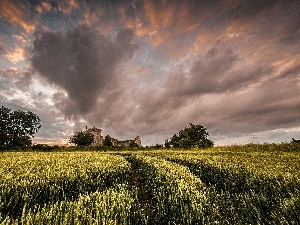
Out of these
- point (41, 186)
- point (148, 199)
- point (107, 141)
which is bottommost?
point (148, 199)

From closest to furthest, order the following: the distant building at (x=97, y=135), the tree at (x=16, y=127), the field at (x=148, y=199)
Answer: the field at (x=148, y=199) < the tree at (x=16, y=127) < the distant building at (x=97, y=135)

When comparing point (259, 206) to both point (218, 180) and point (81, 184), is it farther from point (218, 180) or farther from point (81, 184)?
point (81, 184)

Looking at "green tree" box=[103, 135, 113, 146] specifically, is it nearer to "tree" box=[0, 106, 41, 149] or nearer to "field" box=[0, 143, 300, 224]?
"tree" box=[0, 106, 41, 149]

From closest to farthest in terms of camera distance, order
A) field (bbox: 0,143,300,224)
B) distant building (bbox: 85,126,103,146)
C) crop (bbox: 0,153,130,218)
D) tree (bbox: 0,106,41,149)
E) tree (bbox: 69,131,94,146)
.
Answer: field (bbox: 0,143,300,224) < crop (bbox: 0,153,130,218) < tree (bbox: 0,106,41,149) < tree (bbox: 69,131,94,146) < distant building (bbox: 85,126,103,146)

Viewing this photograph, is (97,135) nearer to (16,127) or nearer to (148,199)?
(16,127)

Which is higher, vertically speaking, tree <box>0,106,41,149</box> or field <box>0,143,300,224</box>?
tree <box>0,106,41,149</box>

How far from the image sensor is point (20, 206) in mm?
6070

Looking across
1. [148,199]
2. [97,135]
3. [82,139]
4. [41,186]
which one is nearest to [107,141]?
[82,139]

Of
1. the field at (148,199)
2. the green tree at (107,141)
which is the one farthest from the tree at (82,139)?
the field at (148,199)

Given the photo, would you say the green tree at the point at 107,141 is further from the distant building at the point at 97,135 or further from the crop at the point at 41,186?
the crop at the point at 41,186

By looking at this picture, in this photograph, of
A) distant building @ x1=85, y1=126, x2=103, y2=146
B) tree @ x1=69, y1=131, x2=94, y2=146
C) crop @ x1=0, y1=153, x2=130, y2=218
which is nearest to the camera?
crop @ x1=0, y1=153, x2=130, y2=218

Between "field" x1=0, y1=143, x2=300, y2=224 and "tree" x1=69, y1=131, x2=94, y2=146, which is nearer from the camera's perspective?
"field" x1=0, y1=143, x2=300, y2=224

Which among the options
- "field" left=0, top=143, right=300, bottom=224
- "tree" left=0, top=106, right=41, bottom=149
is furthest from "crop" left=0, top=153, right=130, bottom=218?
"tree" left=0, top=106, right=41, bottom=149

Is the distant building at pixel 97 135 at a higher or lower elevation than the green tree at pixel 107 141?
higher
